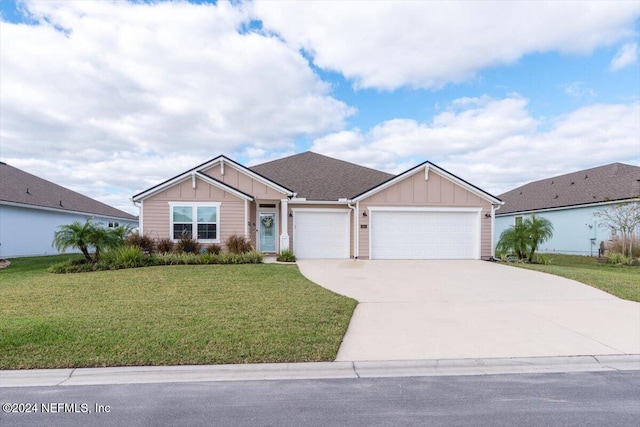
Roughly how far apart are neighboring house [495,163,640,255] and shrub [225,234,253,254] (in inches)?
542

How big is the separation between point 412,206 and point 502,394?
13.6 metres

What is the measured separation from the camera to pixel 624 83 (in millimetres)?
15188

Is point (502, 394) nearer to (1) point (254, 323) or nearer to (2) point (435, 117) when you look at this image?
(1) point (254, 323)

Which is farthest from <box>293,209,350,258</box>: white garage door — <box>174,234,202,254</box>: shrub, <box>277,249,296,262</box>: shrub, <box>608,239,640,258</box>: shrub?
<box>608,239,640,258</box>: shrub

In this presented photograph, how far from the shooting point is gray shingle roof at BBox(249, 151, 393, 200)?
62.7 ft

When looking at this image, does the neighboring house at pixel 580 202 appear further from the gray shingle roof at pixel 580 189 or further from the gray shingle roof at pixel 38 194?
the gray shingle roof at pixel 38 194

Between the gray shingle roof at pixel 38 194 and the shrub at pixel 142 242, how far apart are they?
908cm

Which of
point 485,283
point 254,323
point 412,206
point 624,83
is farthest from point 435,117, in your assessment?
point 254,323

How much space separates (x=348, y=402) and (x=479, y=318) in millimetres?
4027

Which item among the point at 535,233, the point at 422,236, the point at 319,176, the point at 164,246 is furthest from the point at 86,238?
the point at 535,233

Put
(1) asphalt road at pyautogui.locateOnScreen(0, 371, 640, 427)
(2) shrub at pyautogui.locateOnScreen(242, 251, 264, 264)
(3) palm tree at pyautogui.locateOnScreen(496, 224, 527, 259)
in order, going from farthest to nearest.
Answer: (3) palm tree at pyautogui.locateOnScreen(496, 224, 527, 259) → (2) shrub at pyautogui.locateOnScreen(242, 251, 264, 264) → (1) asphalt road at pyautogui.locateOnScreen(0, 371, 640, 427)

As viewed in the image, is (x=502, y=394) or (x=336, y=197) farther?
(x=336, y=197)

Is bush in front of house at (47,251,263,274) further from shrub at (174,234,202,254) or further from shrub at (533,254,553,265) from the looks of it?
shrub at (533,254,553,265)

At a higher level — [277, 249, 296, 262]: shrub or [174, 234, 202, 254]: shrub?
[174, 234, 202, 254]: shrub
